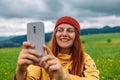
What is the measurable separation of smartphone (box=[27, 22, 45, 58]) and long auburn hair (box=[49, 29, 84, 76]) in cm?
133

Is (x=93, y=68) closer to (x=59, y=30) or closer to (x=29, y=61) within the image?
(x=59, y=30)

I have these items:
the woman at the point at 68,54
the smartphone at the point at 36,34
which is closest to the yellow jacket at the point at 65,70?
the woman at the point at 68,54

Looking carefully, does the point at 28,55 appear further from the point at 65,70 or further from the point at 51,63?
the point at 65,70

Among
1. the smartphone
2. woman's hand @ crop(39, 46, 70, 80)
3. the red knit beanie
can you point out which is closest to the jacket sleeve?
the red knit beanie

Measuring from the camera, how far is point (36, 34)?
370cm

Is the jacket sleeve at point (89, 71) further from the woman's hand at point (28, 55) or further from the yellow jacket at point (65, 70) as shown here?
the woman's hand at point (28, 55)

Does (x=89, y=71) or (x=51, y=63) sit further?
(x=89, y=71)

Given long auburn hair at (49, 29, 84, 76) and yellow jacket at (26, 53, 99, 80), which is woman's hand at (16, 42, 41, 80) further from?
long auburn hair at (49, 29, 84, 76)

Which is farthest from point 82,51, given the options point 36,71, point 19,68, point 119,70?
point 119,70

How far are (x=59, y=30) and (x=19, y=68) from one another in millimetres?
1174

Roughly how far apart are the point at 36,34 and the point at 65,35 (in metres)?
1.39

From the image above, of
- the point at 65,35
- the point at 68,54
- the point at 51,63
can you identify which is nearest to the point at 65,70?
the point at 68,54

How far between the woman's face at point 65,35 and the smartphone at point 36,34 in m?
1.34

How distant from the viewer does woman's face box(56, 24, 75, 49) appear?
5.07 metres
